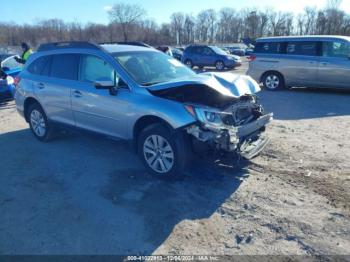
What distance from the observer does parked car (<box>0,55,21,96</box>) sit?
10141mm

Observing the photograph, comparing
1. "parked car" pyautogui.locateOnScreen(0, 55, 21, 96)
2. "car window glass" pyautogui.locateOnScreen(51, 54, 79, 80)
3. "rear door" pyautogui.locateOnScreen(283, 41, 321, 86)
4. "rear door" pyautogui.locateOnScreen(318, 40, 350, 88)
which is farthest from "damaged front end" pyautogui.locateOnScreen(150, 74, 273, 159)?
"parked car" pyautogui.locateOnScreen(0, 55, 21, 96)

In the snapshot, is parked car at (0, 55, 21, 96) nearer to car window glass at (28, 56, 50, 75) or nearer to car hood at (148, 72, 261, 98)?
car window glass at (28, 56, 50, 75)

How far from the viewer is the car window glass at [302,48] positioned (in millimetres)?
10570

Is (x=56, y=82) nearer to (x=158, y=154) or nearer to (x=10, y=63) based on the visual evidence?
(x=158, y=154)

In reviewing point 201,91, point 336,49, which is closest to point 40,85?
point 201,91

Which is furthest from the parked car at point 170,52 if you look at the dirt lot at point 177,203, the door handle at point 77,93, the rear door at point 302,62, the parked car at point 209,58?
the dirt lot at point 177,203

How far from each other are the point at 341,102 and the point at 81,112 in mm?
7322

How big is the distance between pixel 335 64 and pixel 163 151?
7934mm

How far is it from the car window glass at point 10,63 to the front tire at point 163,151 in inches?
353

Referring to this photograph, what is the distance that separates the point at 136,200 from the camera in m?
4.04

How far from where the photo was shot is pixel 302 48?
1077 centimetres

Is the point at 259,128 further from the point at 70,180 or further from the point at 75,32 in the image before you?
the point at 75,32

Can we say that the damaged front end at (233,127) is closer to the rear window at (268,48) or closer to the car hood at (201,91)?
the car hood at (201,91)

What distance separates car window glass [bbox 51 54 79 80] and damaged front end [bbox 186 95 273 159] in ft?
7.85
